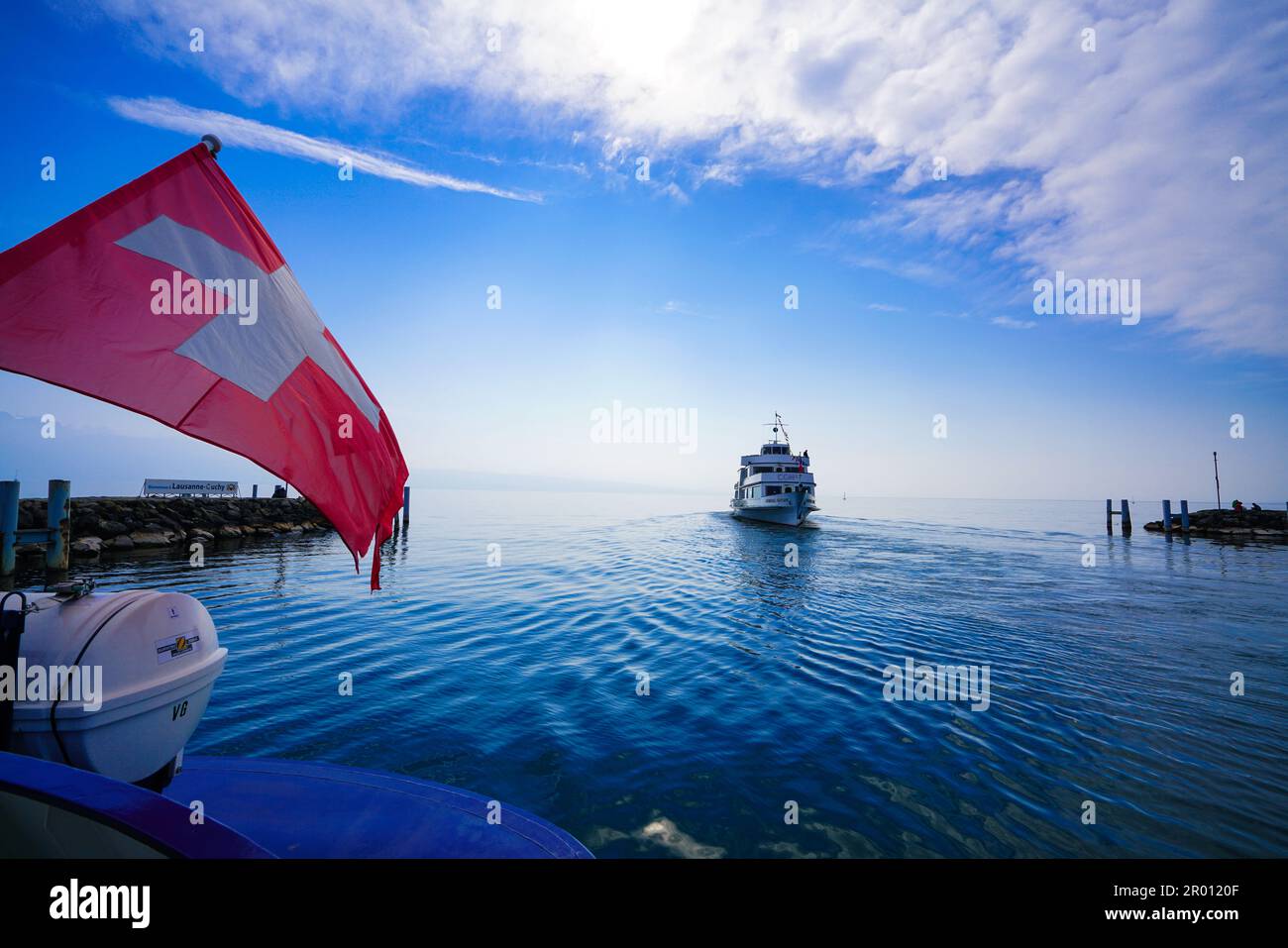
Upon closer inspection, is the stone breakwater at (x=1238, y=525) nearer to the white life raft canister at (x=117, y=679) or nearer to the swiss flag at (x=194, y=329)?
the swiss flag at (x=194, y=329)

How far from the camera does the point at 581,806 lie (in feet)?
16.9

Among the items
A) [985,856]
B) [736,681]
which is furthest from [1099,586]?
[985,856]

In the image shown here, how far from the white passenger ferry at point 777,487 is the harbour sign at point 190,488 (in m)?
46.2

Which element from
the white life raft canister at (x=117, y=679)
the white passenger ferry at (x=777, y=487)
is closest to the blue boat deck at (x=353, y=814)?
the white life raft canister at (x=117, y=679)

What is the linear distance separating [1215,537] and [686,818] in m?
58.1

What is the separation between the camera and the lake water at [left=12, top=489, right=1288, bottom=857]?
16.5ft

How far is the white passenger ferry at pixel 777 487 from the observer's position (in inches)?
1767

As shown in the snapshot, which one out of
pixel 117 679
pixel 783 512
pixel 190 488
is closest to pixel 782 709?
pixel 117 679

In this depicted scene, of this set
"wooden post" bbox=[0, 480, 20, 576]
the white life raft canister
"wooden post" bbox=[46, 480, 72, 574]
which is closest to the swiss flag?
the white life raft canister

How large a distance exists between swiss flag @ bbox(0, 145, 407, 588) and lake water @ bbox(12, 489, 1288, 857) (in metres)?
4.10

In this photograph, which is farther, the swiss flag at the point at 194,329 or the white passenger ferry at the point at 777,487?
the white passenger ferry at the point at 777,487
